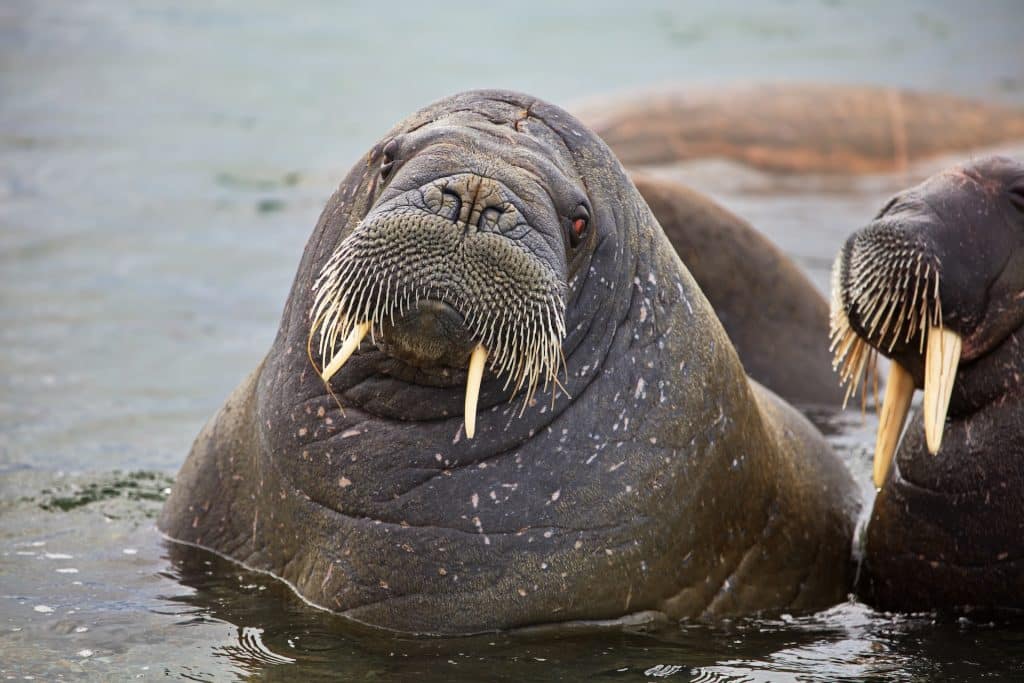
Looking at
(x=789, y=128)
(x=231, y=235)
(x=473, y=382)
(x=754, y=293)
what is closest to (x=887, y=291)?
(x=473, y=382)

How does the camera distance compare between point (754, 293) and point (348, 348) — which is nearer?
point (348, 348)

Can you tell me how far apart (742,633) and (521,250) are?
5.51 feet

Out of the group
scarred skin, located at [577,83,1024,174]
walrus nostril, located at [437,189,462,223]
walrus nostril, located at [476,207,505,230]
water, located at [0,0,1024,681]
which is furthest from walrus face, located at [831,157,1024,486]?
scarred skin, located at [577,83,1024,174]

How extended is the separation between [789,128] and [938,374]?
9.01 m

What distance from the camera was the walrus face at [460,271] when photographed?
16.5ft

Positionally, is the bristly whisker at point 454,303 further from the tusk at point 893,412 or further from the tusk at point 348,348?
the tusk at point 893,412

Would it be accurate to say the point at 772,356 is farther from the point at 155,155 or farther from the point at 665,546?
the point at 155,155

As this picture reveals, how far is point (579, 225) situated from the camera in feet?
18.1

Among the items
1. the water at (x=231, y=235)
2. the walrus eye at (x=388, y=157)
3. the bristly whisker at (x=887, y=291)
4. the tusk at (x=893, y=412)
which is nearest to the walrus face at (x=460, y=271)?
the walrus eye at (x=388, y=157)

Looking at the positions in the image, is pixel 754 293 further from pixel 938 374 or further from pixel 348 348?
pixel 348 348

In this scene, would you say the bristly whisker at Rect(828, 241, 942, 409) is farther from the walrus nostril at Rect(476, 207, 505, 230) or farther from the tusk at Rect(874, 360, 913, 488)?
the walrus nostril at Rect(476, 207, 505, 230)

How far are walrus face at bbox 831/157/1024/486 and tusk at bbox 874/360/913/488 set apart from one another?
0.7 inches

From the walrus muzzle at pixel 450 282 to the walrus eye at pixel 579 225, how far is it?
0.30 m

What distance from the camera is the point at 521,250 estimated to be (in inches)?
202
